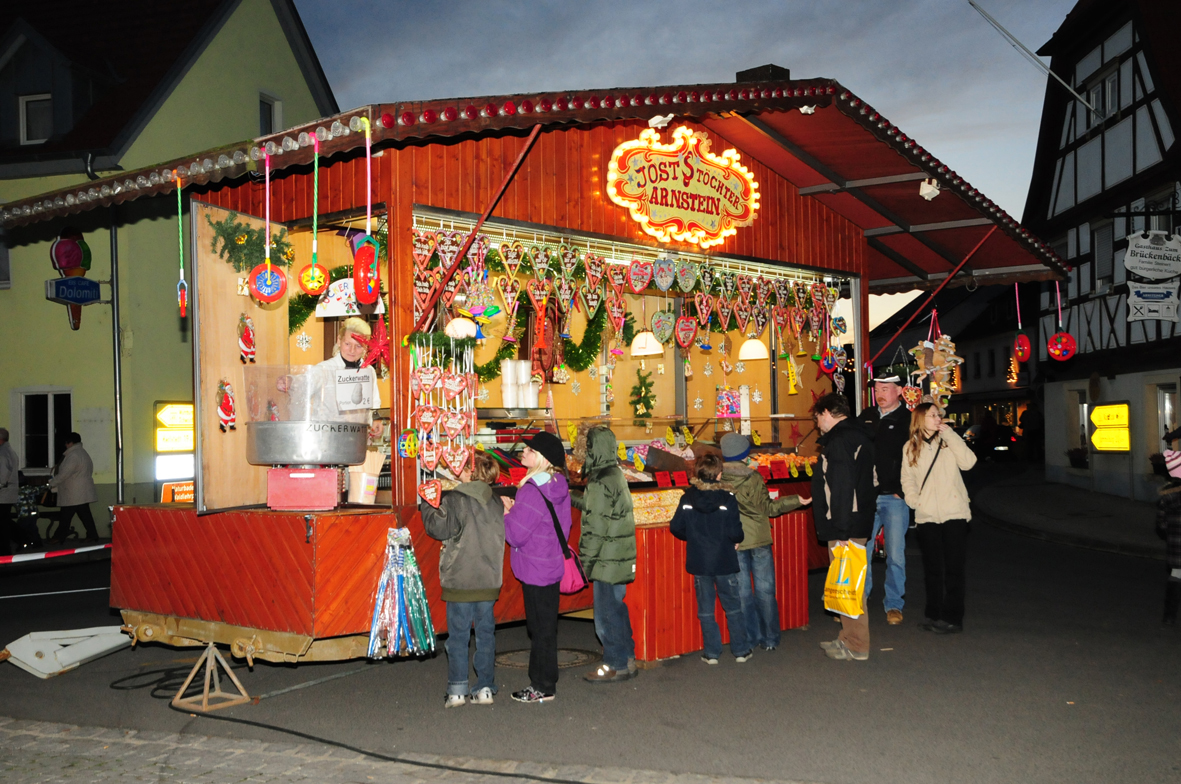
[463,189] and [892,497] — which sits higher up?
[463,189]

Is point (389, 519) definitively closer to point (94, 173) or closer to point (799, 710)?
point (799, 710)

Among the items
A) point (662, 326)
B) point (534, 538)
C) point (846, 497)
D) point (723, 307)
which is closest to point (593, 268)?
point (662, 326)

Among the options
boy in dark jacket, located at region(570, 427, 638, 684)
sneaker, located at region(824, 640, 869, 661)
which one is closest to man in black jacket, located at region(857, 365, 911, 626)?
sneaker, located at region(824, 640, 869, 661)

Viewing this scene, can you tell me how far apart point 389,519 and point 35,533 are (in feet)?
39.2

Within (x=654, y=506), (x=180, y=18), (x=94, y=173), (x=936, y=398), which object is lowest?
(x=654, y=506)

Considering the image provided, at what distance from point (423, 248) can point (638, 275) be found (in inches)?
124

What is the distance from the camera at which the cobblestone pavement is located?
17.6ft

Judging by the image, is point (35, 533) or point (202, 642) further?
point (35, 533)

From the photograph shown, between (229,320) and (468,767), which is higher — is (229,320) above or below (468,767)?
above

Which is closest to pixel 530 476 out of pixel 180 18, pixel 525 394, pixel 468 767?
pixel 468 767

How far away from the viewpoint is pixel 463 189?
28.8 feet

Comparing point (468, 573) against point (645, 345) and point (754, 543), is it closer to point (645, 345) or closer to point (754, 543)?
point (754, 543)

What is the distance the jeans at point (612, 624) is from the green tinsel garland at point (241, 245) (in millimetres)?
4100

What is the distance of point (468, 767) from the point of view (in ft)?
18.0
